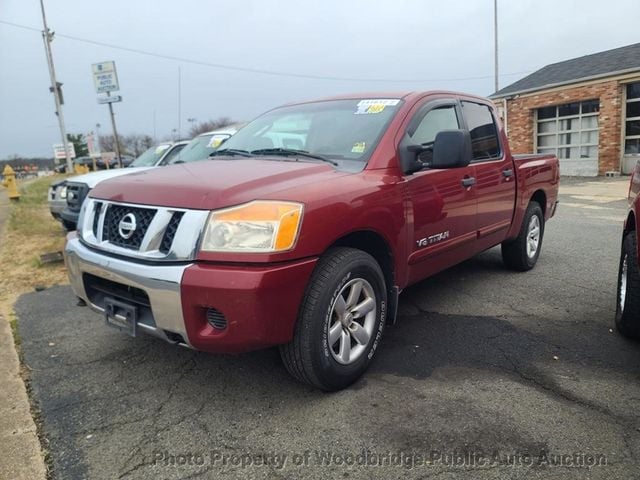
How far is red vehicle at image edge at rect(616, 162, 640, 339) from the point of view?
3324mm

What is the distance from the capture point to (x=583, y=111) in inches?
707

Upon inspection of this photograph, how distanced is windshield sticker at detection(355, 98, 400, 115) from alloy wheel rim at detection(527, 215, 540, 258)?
2558mm

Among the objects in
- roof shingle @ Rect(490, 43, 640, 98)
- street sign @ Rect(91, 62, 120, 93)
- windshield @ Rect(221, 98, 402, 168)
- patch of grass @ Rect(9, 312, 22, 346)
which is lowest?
patch of grass @ Rect(9, 312, 22, 346)

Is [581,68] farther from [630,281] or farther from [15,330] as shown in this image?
[15,330]

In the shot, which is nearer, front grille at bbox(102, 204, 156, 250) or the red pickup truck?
the red pickup truck

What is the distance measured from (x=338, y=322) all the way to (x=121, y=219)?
4.49ft

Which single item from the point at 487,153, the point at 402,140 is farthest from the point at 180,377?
the point at 487,153

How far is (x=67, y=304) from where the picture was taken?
488cm

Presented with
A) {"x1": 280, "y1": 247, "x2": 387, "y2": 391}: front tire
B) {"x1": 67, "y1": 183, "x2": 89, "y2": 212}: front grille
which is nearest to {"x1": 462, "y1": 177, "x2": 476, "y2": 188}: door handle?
{"x1": 280, "y1": 247, "x2": 387, "y2": 391}: front tire

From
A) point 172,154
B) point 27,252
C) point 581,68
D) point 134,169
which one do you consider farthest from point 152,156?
point 581,68

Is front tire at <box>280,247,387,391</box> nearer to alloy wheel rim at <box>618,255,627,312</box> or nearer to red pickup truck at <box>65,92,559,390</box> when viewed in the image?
red pickup truck at <box>65,92,559,390</box>

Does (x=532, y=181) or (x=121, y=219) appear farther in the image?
(x=532, y=181)

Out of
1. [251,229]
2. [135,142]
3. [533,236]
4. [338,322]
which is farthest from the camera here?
[135,142]

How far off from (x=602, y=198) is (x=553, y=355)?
34.7ft
